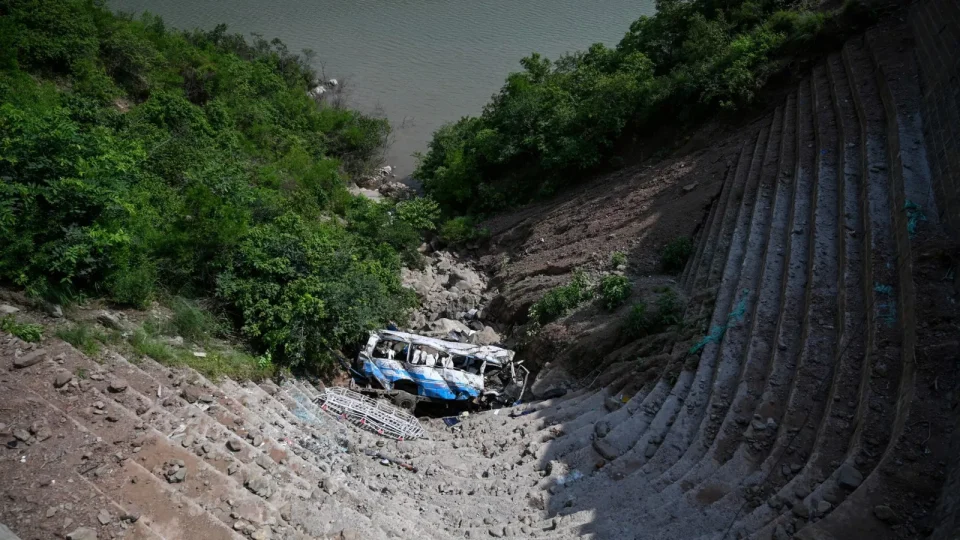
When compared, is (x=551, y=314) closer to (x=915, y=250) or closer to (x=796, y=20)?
(x=915, y=250)

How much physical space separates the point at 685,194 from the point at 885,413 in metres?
8.12

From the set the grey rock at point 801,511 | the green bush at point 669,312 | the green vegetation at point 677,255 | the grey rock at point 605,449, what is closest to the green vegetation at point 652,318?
the green bush at point 669,312

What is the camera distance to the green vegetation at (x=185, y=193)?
29.0 ft

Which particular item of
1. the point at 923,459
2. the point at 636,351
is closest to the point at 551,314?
the point at 636,351

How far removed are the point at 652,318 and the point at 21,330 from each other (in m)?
9.24

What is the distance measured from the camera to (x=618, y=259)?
12.8m

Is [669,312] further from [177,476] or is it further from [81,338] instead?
Answer: [81,338]

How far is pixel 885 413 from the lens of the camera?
20.9ft

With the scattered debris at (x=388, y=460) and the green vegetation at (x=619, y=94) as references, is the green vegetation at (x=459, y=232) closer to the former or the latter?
the green vegetation at (x=619, y=94)

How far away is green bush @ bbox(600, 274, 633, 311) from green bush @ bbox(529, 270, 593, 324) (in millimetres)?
451

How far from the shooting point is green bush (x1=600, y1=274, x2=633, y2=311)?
11.4 m

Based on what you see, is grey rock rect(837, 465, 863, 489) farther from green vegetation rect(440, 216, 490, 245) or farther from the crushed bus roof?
green vegetation rect(440, 216, 490, 245)

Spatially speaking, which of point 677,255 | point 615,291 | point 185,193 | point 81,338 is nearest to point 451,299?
point 615,291

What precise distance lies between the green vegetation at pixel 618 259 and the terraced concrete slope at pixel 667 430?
7.28 ft
